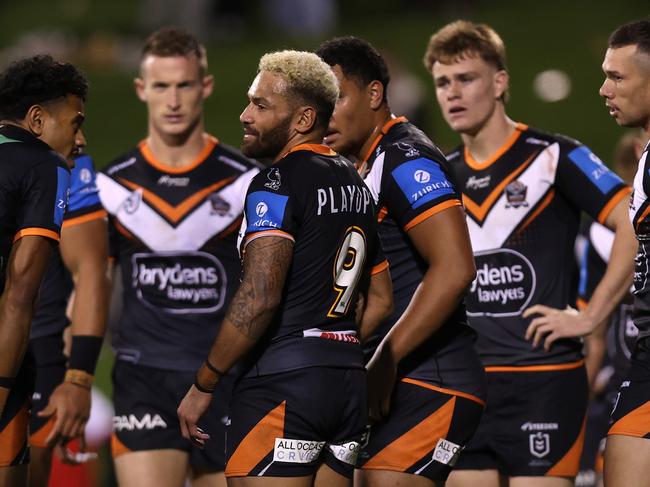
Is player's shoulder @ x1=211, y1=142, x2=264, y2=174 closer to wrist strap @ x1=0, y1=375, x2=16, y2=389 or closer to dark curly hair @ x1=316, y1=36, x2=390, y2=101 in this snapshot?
dark curly hair @ x1=316, y1=36, x2=390, y2=101

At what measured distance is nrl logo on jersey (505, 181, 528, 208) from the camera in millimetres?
6469

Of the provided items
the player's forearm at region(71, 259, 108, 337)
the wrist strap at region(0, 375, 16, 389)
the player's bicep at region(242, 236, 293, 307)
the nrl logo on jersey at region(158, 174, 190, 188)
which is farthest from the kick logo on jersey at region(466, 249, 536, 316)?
the wrist strap at region(0, 375, 16, 389)

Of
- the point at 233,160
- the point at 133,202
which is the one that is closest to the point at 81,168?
the point at 133,202

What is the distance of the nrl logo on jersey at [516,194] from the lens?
6.47m

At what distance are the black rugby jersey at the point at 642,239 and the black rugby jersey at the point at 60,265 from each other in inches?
115

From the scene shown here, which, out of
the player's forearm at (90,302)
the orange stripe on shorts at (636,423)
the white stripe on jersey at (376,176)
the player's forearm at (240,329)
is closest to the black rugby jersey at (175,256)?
the player's forearm at (90,302)

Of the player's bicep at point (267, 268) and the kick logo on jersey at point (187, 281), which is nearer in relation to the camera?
the player's bicep at point (267, 268)

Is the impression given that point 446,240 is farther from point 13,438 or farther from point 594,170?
point 13,438

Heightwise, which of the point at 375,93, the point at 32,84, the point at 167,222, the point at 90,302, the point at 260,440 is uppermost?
the point at 32,84

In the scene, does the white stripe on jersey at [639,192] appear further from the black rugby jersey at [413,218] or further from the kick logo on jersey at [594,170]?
the kick logo on jersey at [594,170]

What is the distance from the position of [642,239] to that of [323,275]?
141 cm

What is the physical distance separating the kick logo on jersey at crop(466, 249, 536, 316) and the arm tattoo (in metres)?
2.03

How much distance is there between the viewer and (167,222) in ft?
22.5

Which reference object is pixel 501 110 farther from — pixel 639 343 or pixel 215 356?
pixel 215 356
